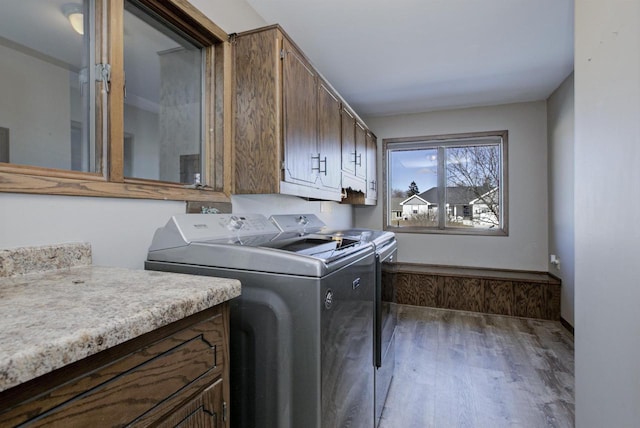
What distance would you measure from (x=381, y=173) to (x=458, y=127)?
1.10 meters

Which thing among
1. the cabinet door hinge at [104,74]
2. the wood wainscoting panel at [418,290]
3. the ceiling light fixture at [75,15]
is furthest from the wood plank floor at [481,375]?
the ceiling light fixture at [75,15]

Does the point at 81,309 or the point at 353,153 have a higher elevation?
the point at 353,153

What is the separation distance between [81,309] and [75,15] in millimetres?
1202

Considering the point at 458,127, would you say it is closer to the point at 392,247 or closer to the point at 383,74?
the point at 383,74

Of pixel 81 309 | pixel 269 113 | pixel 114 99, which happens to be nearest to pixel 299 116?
pixel 269 113

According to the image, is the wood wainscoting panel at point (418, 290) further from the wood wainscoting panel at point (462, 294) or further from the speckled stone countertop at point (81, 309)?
the speckled stone countertop at point (81, 309)

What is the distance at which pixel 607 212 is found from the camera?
0.99m

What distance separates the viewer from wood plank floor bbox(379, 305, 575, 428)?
190cm

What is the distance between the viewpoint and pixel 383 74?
3.05 meters

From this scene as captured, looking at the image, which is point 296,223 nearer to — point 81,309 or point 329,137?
point 329,137

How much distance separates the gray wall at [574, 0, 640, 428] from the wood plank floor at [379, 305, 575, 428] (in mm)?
784

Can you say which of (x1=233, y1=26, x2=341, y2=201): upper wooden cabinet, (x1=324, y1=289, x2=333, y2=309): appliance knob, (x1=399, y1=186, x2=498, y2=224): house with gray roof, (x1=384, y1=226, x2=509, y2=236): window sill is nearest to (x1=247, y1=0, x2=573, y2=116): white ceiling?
(x1=233, y1=26, x2=341, y2=201): upper wooden cabinet

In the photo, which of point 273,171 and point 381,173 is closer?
point 273,171

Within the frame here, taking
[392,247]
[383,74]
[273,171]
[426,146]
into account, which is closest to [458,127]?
[426,146]
